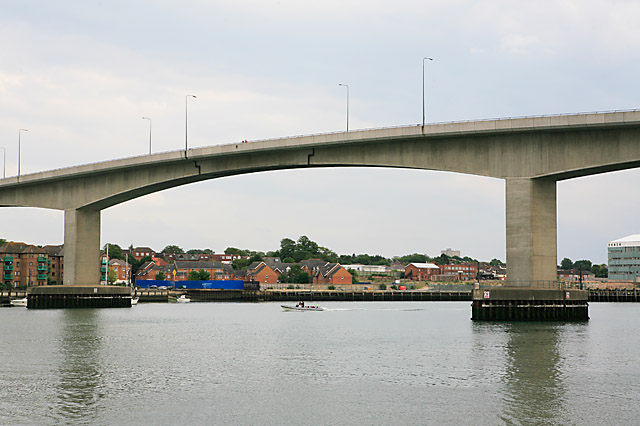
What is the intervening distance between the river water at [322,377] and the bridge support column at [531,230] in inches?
155

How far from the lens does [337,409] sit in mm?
27375

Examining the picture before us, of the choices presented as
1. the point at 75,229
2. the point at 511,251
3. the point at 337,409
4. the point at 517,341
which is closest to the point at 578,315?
the point at 511,251

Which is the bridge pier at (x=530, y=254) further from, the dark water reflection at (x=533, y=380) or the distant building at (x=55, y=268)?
the distant building at (x=55, y=268)

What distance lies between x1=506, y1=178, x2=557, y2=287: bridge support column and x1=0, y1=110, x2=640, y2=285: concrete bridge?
7cm

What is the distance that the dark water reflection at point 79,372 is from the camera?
88.2 feet

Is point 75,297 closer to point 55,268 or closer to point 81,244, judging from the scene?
point 81,244

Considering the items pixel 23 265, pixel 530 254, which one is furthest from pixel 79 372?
pixel 23 265

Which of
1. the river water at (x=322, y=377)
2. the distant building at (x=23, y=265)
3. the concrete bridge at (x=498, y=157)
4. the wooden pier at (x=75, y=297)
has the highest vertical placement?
the concrete bridge at (x=498, y=157)

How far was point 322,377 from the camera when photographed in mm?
34375

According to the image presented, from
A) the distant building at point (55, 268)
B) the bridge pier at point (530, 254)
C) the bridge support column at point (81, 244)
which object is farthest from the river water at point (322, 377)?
the distant building at point (55, 268)

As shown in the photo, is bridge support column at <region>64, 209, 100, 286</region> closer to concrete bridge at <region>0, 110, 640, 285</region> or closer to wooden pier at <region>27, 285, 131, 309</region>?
wooden pier at <region>27, 285, 131, 309</region>

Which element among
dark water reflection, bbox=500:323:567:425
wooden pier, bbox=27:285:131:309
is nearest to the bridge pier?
dark water reflection, bbox=500:323:567:425

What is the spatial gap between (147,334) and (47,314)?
26.1m

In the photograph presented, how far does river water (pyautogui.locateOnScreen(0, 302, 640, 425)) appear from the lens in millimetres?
26359
